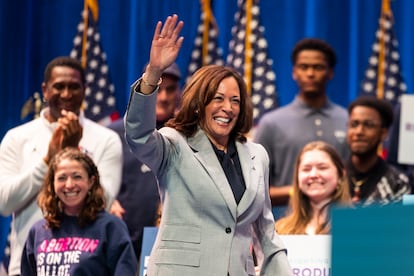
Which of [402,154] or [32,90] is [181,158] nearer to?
[402,154]

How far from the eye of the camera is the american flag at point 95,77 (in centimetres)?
884

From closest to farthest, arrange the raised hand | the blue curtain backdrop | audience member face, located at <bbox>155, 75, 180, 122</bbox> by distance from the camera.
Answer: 1. the raised hand
2. audience member face, located at <bbox>155, 75, 180, 122</bbox>
3. the blue curtain backdrop

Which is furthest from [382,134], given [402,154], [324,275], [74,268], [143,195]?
[74,268]

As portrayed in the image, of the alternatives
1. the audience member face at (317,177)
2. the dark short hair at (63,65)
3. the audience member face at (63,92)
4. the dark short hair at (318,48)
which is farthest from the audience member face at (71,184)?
the dark short hair at (318,48)

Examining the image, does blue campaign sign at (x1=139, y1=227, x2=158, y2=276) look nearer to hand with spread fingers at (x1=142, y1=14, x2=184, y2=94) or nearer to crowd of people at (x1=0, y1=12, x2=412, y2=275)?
crowd of people at (x1=0, y1=12, x2=412, y2=275)

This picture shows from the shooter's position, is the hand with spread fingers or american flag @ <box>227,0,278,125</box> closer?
the hand with spread fingers

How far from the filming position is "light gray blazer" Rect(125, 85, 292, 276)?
142 inches

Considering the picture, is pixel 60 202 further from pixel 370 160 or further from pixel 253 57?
pixel 253 57

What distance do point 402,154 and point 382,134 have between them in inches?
8.3

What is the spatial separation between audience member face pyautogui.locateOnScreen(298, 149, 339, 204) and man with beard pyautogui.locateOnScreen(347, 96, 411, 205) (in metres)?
0.38

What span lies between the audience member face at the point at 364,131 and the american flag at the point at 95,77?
286 centimetres

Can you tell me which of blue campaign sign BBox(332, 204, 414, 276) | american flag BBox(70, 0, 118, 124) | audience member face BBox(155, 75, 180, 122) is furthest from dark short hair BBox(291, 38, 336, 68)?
blue campaign sign BBox(332, 204, 414, 276)

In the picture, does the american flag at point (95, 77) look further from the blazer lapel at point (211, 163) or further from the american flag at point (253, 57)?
the blazer lapel at point (211, 163)

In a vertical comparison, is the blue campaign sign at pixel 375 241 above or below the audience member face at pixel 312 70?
below
